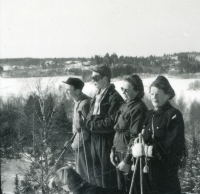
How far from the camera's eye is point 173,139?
2.07m

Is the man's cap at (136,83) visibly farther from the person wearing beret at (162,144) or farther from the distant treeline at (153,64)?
the distant treeline at (153,64)

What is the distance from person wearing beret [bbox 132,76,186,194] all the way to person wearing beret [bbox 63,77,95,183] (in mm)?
971

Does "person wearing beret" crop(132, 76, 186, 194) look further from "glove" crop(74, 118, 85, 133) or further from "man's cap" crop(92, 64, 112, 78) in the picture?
"glove" crop(74, 118, 85, 133)

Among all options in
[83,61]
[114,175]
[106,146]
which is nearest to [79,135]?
[106,146]

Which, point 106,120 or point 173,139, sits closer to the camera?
Answer: point 173,139

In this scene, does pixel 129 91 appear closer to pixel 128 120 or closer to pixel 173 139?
pixel 128 120

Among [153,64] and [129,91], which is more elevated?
[153,64]

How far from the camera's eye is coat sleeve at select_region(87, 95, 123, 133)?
280cm

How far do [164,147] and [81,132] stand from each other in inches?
49.0

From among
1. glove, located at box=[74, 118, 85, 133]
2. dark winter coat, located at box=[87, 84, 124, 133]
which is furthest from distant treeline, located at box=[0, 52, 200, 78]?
glove, located at box=[74, 118, 85, 133]

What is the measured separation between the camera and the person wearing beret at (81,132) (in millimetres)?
3102

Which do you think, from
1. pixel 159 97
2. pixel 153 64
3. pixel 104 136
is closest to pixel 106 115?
pixel 104 136

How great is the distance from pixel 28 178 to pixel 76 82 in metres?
9.27

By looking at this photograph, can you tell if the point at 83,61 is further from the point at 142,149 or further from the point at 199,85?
the point at 142,149
